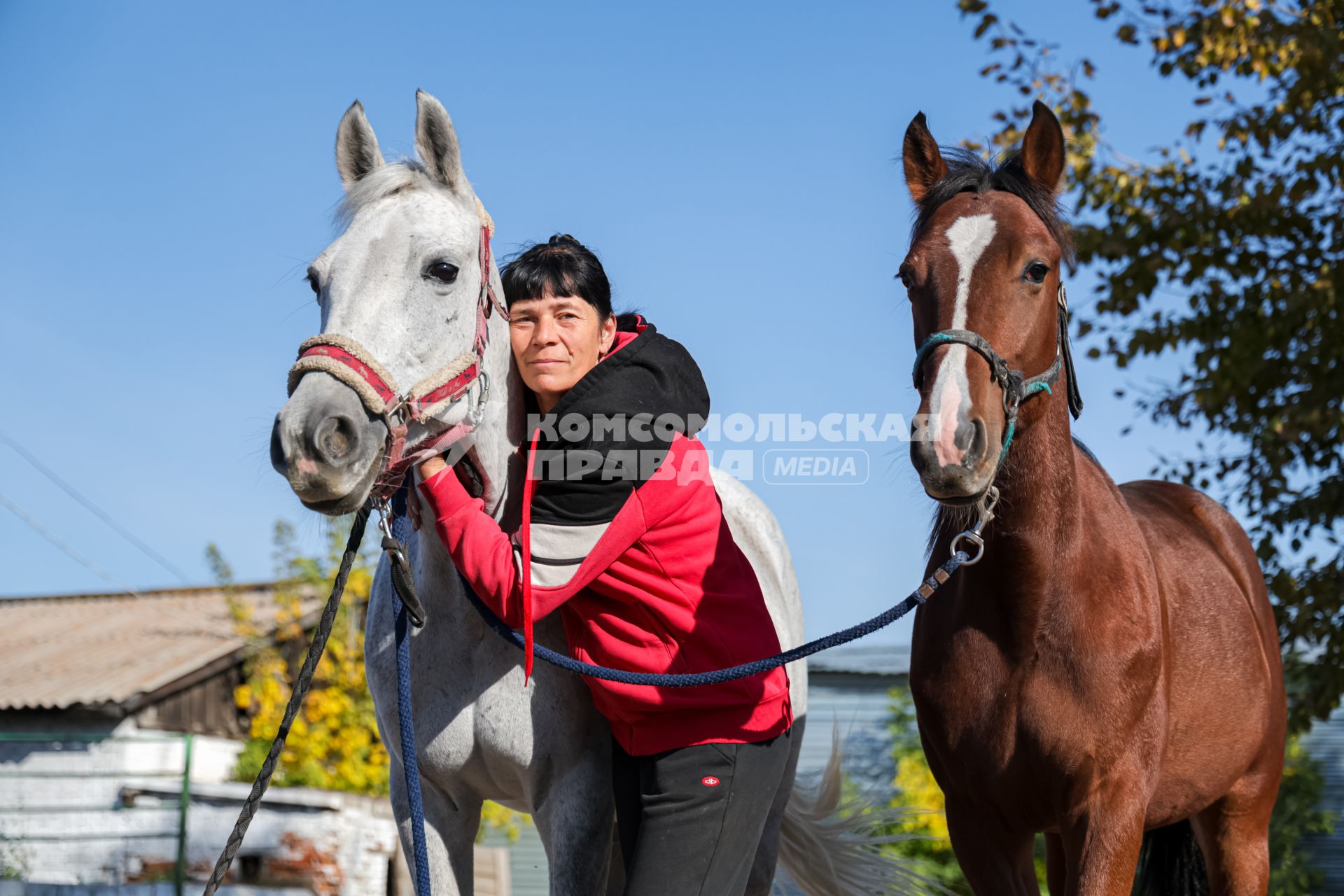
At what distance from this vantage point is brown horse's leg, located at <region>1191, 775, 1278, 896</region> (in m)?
3.85

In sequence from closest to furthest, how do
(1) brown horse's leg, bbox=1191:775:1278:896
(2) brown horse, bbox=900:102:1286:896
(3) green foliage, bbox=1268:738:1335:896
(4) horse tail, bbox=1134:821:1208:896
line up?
1. (2) brown horse, bbox=900:102:1286:896
2. (1) brown horse's leg, bbox=1191:775:1278:896
3. (4) horse tail, bbox=1134:821:1208:896
4. (3) green foliage, bbox=1268:738:1335:896

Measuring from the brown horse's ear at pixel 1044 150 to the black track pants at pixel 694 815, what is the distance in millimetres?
1634

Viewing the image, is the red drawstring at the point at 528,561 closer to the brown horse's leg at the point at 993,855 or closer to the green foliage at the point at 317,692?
the brown horse's leg at the point at 993,855

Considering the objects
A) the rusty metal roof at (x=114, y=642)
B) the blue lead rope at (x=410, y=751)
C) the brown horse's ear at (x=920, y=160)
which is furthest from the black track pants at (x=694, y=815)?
the rusty metal roof at (x=114, y=642)

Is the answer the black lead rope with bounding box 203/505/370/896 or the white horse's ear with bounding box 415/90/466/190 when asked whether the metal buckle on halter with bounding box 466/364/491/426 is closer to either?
the black lead rope with bounding box 203/505/370/896

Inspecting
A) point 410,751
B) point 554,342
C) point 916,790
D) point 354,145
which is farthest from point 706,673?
point 916,790

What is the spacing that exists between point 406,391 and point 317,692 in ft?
33.4

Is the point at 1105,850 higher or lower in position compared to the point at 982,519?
lower

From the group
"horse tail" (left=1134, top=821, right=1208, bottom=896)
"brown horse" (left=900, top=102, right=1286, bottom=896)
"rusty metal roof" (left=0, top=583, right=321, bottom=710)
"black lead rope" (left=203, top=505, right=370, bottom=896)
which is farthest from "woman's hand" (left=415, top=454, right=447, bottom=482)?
"rusty metal roof" (left=0, top=583, right=321, bottom=710)

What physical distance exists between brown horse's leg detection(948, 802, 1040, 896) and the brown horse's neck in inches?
20.9

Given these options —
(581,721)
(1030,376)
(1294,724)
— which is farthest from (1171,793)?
(1294,724)

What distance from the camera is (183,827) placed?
818 cm

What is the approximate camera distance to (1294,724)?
7.07 m

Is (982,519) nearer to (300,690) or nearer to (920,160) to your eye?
(920,160)
